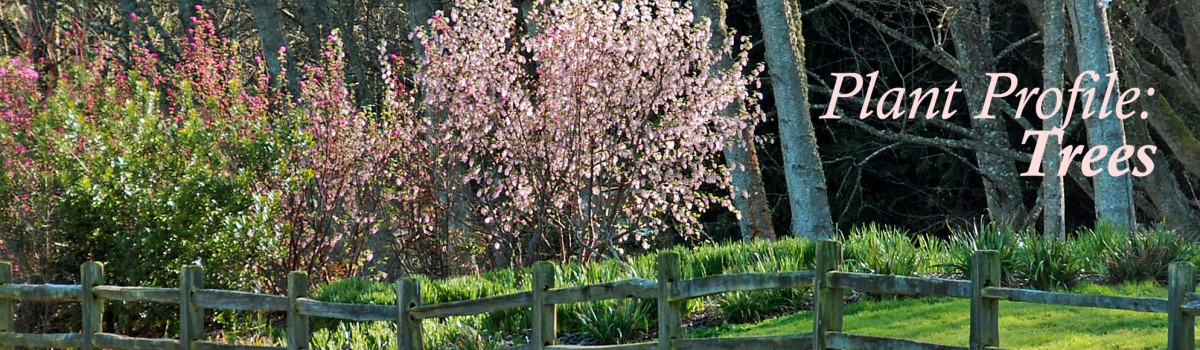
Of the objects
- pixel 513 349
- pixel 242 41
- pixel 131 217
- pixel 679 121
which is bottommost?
pixel 513 349

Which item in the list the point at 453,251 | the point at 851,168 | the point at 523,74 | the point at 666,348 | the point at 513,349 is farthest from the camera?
the point at 851,168

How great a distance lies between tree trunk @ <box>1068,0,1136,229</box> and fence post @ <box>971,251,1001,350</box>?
7239 mm

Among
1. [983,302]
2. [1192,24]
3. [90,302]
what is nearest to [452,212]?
[90,302]

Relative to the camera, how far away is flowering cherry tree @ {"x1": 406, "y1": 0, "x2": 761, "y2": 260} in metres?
11.8

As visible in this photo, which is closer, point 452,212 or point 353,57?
point 452,212

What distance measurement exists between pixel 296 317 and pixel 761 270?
350 centimetres

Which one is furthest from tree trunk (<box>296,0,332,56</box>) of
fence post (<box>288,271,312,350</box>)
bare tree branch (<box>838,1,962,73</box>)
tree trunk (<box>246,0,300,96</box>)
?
fence post (<box>288,271,312,350</box>)

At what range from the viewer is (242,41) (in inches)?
977

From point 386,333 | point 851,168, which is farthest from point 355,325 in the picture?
point 851,168

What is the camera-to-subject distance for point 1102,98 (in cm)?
1335

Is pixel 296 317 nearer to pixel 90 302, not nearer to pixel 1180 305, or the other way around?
pixel 90 302

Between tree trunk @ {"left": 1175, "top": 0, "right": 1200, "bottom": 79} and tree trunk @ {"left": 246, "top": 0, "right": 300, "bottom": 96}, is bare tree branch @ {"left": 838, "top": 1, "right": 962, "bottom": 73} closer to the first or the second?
tree trunk @ {"left": 1175, "top": 0, "right": 1200, "bottom": 79}

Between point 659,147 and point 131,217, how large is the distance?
485 centimetres

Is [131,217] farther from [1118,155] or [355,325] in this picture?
[1118,155]
